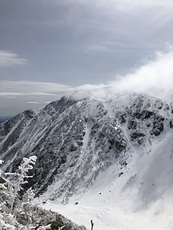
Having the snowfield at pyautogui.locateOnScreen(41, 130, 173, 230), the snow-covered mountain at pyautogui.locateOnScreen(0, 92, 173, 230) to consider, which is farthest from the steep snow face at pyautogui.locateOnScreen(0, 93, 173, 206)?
the snowfield at pyautogui.locateOnScreen(41, 130, 173, 230)

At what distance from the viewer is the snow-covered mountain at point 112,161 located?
247 feet

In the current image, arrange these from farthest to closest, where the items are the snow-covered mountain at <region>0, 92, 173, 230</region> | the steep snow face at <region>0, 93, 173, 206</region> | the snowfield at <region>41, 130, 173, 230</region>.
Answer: the steep snow face at <region>0, 93, 173, 206</region> → the snow-covered mountain at <region>0, 92, 173, 230</region> → the snowfield at <region>41, 130, 173, 230</region>

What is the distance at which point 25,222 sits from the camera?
14.6 m

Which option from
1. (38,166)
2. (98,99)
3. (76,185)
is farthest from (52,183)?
(98,99)

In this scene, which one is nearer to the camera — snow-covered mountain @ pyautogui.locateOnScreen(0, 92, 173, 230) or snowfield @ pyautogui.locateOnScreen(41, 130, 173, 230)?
snowfield @ pyautogui.locateOnScreen(41, 130, 173, 230)

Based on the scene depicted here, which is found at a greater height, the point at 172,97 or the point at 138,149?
the point at 172,97

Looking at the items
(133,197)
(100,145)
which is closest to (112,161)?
(100,145)

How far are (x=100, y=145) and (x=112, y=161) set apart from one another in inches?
412

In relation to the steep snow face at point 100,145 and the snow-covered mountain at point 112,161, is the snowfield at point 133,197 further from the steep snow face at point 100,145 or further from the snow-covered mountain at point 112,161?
the steep snow face at point 100,145

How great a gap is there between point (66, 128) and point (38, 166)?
22102 mm

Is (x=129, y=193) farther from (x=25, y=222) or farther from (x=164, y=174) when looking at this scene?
(x=25, y=222)

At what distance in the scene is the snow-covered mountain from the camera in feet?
247

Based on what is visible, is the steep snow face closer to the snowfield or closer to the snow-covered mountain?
the snow-covered mountain

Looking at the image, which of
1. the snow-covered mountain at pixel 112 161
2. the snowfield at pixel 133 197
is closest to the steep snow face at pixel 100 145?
the snow-covered mountain at pixel 112 161
